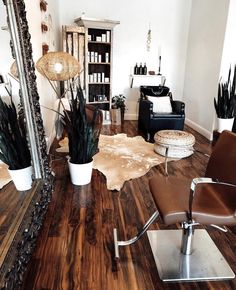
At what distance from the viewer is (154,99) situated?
4.59 metres

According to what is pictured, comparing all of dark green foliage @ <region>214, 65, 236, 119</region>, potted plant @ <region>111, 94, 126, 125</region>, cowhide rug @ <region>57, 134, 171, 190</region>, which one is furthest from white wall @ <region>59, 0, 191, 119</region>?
dark green foliage @ <region>214, 65, 236, 119</region>

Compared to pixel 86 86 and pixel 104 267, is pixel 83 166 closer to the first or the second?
pixel 104 267

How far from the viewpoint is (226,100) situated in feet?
12.6

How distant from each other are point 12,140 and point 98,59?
3730 mm

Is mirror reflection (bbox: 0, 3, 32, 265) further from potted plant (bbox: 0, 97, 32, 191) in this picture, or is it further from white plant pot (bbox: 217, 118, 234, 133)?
white plant pot (bbox: 217, 118, 234, 133)

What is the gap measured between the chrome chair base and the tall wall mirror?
87cm

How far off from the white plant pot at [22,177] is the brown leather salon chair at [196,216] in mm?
776

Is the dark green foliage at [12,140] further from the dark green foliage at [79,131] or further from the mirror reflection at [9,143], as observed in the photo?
the dark green foliage at [79,131]

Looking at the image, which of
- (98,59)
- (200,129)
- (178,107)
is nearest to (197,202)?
(178,107)

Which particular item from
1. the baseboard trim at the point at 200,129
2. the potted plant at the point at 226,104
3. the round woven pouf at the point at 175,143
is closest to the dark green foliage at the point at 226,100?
the potted plant at the point at 226,104

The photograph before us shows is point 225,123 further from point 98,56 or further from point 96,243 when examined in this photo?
point 96,243

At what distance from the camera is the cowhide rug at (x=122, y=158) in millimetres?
2918

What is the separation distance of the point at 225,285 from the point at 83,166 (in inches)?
62.5

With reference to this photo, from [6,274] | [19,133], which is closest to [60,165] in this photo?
[19,133]
